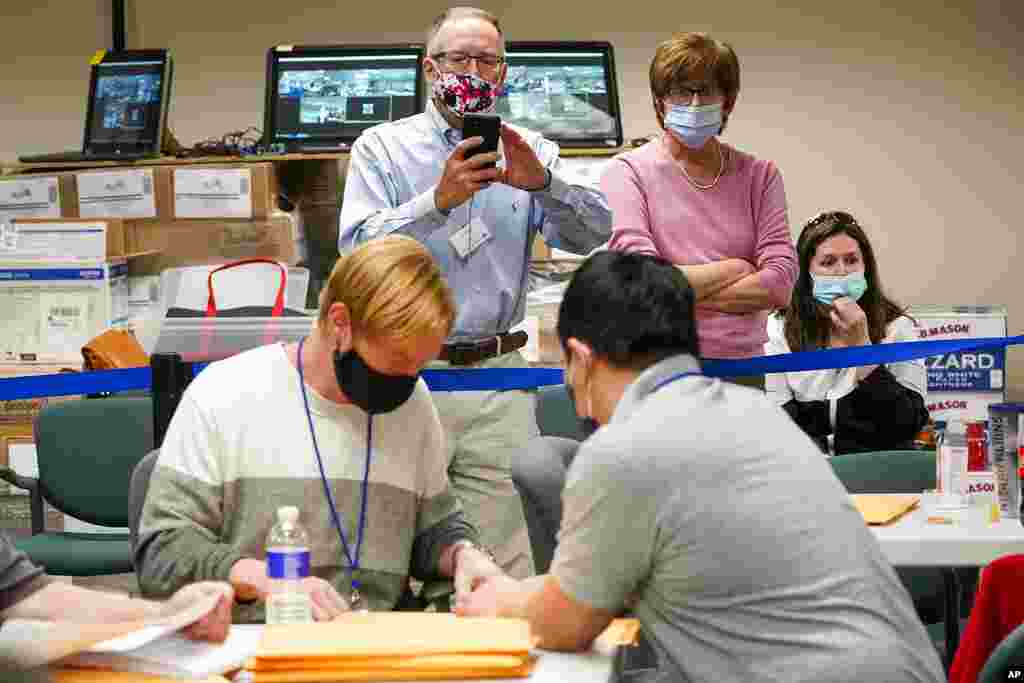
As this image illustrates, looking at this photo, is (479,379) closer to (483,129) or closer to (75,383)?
(483,129)

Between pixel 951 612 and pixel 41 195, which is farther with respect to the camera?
pixel 41 195

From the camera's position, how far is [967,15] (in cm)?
632

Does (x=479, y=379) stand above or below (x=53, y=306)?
below

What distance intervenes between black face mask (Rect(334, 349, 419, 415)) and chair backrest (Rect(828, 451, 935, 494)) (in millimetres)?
1448

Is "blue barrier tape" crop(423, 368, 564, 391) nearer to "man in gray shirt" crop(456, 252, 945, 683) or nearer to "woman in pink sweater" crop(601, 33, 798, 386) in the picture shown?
"woman in pink sweater" crop(601, 33, 798, 386)

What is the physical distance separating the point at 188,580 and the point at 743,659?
0.89 meters

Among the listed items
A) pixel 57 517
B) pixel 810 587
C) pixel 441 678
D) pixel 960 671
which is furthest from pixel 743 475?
pixel 57 517

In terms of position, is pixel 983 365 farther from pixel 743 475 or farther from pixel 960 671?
pixel 743 475

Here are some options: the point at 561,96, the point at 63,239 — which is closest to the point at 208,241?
the point at 63,239

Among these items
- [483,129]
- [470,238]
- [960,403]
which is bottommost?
[960,403]

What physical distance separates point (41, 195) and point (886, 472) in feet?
11.9

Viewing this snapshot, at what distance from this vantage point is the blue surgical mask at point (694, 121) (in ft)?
11.6

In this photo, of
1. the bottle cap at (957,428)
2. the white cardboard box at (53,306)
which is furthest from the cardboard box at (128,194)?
the bottle cap at (957,428)

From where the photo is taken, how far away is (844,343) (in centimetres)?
426
